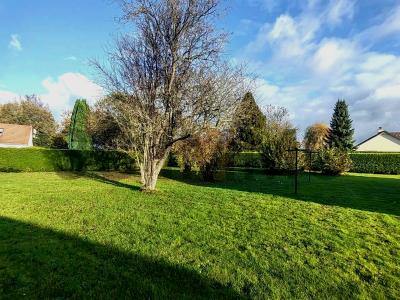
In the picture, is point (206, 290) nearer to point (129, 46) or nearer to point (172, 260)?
point (172, 260)

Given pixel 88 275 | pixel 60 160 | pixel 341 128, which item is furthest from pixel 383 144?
pixel 88 275

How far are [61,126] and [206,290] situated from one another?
48525 millimetres

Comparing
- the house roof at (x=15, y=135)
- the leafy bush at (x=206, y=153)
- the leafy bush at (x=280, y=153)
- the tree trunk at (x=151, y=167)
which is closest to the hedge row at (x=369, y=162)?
the leafy bush at (x=280, y=153)

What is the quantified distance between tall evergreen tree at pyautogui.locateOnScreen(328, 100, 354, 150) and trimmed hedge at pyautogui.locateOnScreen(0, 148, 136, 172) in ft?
91.7

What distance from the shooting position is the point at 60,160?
21453 mm

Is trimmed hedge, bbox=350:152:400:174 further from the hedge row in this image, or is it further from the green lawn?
the green lawn

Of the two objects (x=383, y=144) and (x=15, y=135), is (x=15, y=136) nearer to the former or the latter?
(x=15, y=135)

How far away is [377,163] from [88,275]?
26.9 m

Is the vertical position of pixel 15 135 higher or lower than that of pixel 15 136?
higher

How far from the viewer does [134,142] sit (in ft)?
42.2

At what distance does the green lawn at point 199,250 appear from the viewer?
13.8 ft

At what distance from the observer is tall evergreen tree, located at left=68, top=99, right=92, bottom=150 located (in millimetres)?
35969

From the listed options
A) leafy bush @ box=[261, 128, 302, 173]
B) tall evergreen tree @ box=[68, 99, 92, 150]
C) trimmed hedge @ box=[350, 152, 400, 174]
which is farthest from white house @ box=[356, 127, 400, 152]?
tall evergreen tree @ box=[68, 99, 92, 150]

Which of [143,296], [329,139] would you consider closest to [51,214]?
[143,296]
